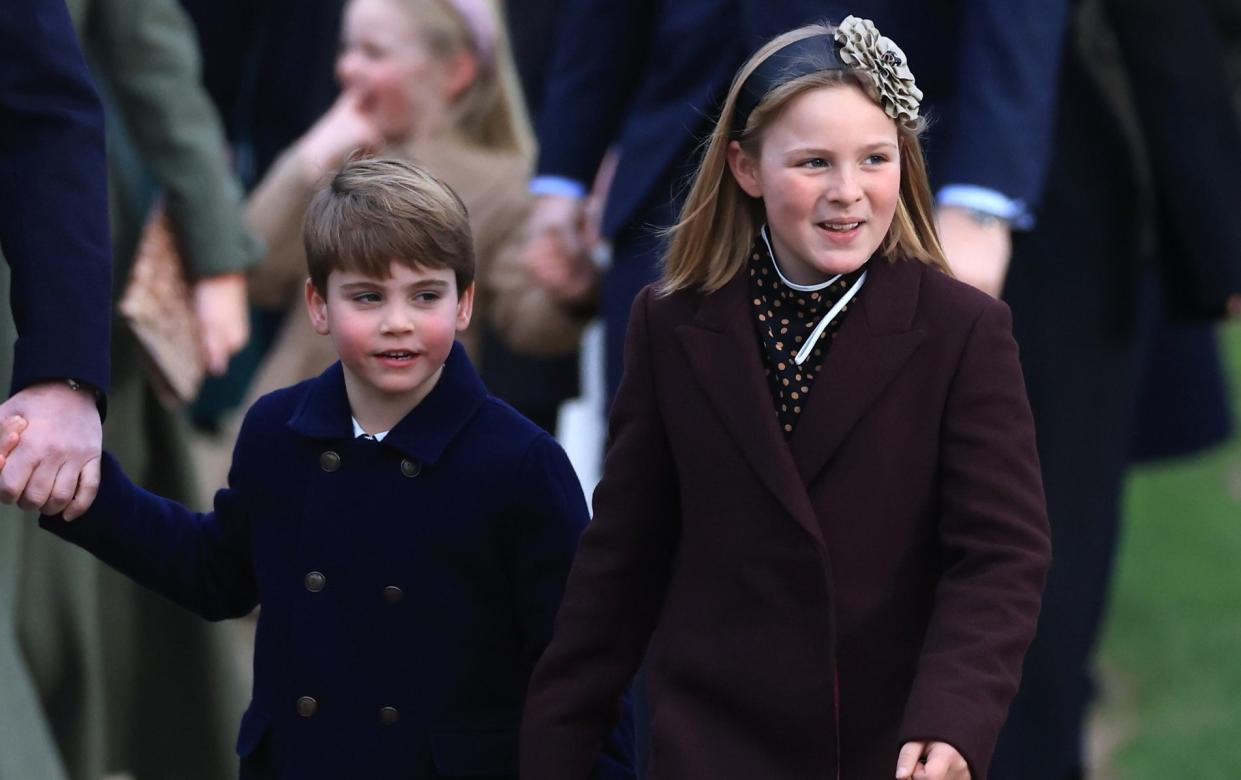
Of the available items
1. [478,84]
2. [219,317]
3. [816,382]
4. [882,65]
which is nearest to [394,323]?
[816,382]

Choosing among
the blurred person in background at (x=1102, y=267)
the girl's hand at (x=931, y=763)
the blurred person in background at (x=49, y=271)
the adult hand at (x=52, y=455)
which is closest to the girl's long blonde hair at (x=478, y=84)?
the blurred person in background at (x=1102, y=267)

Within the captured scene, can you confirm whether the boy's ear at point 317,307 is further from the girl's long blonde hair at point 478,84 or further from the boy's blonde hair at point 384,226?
the girl's long blonde hair at point 478,84

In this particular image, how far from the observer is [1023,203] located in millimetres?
4621

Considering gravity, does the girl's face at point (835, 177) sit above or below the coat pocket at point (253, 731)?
above

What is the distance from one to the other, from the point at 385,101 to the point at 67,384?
272 centimetres

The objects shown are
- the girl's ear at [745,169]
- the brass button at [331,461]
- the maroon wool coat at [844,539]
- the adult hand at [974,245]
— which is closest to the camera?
the maroon wool coat at [844,539]

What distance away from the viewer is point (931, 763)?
3.16 meters

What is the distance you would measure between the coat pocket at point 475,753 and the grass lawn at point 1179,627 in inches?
136

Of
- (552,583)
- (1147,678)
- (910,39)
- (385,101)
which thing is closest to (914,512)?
(552,583)

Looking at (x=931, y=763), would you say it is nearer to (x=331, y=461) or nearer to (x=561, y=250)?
(x=331, y=461)

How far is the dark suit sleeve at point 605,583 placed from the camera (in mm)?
3467

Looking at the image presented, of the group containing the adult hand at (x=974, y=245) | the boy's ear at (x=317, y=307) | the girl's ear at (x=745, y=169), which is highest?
the girl's ear at (x=745, y=169)

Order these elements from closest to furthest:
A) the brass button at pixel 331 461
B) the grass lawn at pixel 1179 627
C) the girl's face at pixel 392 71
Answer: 1. the brass button at pixel 331 461
2. the girl's face at pixel 392 71
3. the grass lawn at pixel 1179 627

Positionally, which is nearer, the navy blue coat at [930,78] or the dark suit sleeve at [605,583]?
the dark suit sleeve at [605,583]
